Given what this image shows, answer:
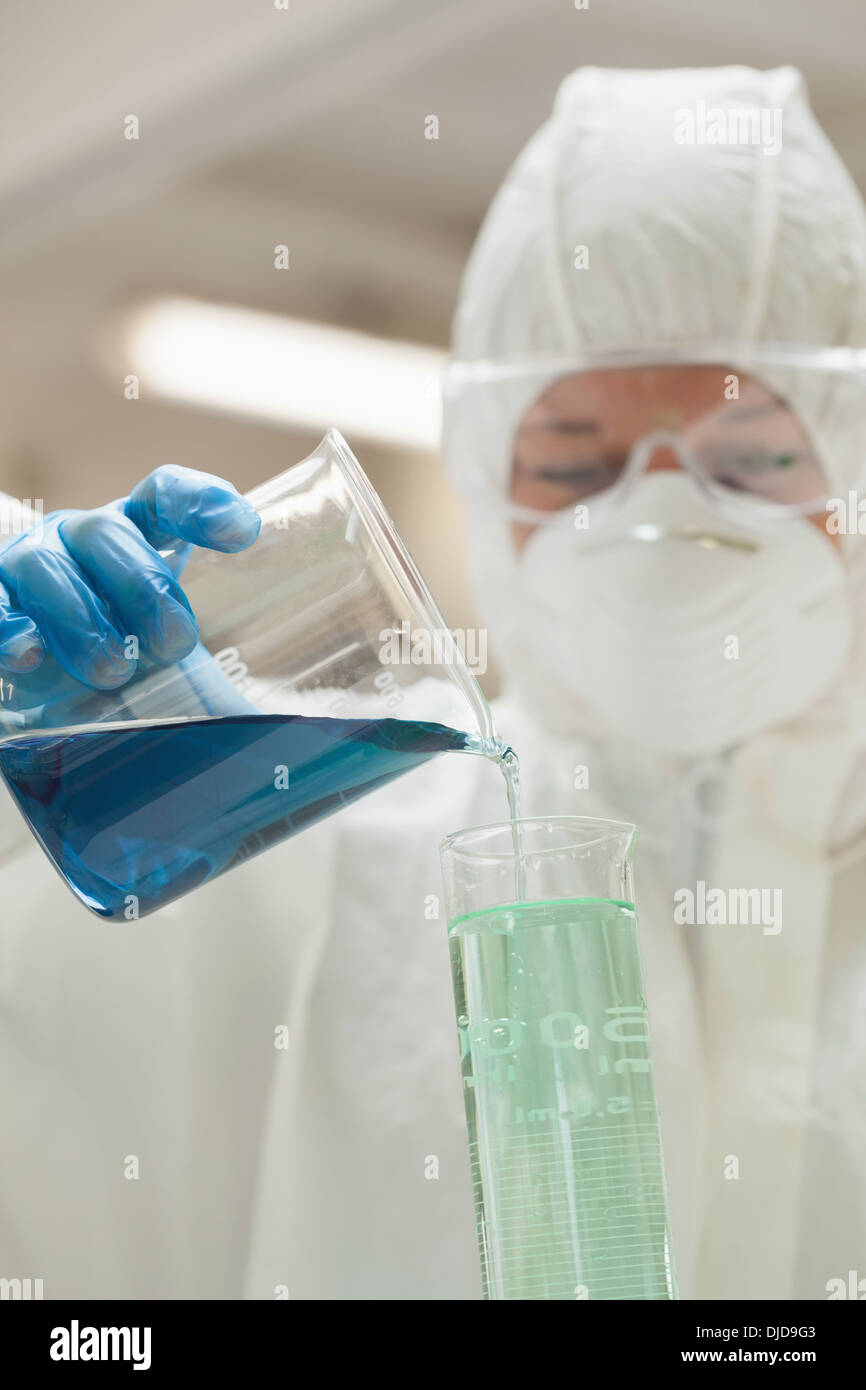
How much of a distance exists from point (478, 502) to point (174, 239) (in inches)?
110

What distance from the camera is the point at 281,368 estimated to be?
453 centimetres

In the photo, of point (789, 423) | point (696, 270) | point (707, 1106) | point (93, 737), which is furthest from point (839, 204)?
point (93, 737)

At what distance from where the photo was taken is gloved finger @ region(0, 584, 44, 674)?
76cm

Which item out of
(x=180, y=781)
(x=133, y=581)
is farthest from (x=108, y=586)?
(x=180, y=781)

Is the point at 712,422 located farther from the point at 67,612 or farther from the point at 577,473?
the point at 67,612

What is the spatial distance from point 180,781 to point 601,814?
0.90 metres

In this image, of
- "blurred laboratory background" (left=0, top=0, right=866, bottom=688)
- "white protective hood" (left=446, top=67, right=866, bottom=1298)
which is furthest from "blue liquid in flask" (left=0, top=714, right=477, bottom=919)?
"blurred laboratory background" (left=0, top=0, right=866, bottom=688)

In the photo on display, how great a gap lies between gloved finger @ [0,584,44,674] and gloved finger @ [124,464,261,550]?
10 cm

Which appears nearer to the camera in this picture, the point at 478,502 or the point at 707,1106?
the point at 707,1106

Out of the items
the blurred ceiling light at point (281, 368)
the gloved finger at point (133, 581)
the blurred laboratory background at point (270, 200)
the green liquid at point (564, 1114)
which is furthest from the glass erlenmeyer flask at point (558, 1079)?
the blurred ceiling light at point (281, 368)

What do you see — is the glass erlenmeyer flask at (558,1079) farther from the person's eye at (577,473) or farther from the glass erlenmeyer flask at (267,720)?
the person's eye at (577,473)

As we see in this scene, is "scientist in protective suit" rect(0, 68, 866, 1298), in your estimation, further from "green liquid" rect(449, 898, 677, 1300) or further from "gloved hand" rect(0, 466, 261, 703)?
"green liquid" rect(449, 898, 677, 1300)
